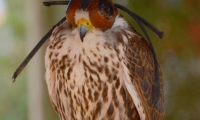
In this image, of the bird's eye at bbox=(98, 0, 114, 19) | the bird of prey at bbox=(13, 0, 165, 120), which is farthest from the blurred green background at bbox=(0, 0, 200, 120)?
the bird's eye at bbox=(98, 0, 114, 19)

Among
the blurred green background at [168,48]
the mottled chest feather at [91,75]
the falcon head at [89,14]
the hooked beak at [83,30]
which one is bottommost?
the blurred green background at [168,48]

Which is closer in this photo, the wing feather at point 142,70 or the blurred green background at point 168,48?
the wing feather at point 142,70

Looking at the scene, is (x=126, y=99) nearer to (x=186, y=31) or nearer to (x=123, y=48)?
(x=123, y=48)

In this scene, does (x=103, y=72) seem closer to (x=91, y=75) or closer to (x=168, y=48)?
(x=91, y=75)

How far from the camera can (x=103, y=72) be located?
0.62 metres

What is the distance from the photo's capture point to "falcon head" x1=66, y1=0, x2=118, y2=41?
0.56 m

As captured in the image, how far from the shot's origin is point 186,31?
3.79 ft

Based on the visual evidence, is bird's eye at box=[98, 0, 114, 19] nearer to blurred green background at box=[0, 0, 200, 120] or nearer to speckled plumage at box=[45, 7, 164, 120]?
speckled plumage at box=[45, 7, 164, 120]

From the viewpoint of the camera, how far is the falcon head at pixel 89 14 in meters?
0.56

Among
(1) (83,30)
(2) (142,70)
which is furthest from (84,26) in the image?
(2) (142,70)

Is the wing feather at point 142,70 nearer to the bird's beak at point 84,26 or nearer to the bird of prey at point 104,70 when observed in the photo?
the bird of prey at point 104,70

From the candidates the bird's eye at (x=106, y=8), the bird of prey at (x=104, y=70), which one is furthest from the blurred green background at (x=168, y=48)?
the bird's eye at (x=106, y=8)

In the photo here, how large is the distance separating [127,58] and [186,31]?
0.59 metres

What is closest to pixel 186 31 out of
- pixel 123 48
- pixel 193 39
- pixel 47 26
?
pixel 193 39
